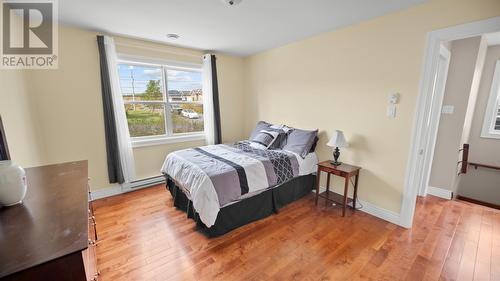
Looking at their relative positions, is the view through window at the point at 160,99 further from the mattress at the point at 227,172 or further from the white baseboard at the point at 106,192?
the mattress at the point at 227,172

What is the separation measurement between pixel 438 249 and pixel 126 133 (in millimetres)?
4037

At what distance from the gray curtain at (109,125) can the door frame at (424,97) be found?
150 inches

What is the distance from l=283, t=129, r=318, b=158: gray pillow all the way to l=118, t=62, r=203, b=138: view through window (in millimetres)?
1962

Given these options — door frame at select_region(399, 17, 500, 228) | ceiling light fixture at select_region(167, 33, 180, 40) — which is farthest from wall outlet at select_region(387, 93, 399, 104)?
ceiling light fixture at select_region(167, 33, 180, 40)

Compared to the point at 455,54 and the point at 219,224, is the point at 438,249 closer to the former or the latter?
the point at 219,224

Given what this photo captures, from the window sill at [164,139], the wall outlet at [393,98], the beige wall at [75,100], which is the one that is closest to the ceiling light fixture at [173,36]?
the beige wall at [75,100]

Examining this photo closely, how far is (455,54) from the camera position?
287cm

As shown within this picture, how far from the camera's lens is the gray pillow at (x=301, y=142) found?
297cm

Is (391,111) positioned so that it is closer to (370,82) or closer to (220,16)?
(370,82)

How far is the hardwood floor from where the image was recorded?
5.63 feet

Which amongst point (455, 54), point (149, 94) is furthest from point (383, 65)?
point (149, 94)

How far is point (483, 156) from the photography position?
3.64 m

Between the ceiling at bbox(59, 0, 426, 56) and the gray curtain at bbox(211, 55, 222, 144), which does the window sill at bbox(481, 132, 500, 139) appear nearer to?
the ceiling at bbox(59, 0, 426, 56)

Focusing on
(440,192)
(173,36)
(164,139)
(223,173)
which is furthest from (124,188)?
(440,192)
